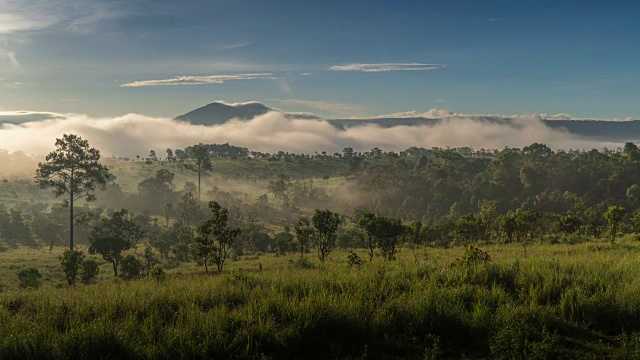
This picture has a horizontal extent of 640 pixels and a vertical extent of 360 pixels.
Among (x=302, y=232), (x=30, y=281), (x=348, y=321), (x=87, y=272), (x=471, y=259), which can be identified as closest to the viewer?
(x=348, y=321)

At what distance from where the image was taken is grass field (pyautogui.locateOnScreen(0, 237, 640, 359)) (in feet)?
19.4

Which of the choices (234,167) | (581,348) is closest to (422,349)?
(581,348)

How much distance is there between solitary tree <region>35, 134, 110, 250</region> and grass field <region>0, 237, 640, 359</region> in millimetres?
50817

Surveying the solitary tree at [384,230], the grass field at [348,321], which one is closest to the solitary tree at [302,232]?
the solitary tree at [384,230]

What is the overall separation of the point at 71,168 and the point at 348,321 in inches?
2307

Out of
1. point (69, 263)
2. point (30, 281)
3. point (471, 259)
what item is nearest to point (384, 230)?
point (471, 259)

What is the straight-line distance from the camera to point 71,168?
176 ft

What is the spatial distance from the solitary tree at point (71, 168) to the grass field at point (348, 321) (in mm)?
50817

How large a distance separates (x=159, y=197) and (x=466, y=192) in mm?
105127

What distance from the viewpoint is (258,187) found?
17100 centimetres

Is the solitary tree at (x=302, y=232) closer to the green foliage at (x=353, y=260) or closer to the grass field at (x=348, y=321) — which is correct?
the green foliage at (x=353, y=260)

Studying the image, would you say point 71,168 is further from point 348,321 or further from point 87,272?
point 348,321

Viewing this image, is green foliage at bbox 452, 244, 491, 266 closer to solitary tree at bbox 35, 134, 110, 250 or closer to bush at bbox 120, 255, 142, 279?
bush at bbox 120, 255, 142, 279

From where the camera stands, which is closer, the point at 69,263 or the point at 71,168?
the point at 69,263
